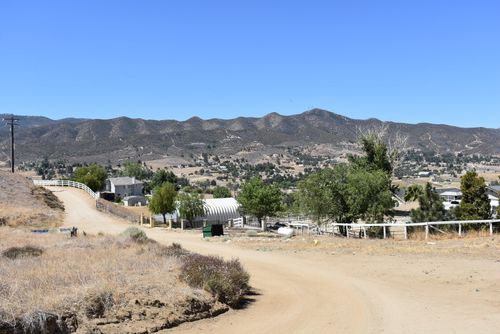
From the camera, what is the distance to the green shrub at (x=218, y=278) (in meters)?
13.9

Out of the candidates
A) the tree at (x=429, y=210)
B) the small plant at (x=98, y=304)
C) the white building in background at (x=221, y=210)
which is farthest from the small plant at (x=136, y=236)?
the white building in background at (x=221, y=210)

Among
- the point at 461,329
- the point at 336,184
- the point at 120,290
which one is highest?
the point at 336,184

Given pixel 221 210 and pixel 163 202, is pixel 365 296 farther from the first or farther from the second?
pixel 221 210

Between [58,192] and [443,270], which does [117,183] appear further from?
[443,270]

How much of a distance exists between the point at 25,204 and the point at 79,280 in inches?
1878

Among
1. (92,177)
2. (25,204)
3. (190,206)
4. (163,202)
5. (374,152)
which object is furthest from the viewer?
(92,177)

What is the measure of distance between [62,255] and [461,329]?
43.7 feet

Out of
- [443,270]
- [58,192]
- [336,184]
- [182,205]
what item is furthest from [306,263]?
[58,192]

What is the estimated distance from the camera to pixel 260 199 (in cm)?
4653

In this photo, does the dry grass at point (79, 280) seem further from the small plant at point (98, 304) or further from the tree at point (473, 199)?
the tree at point (473, 199)

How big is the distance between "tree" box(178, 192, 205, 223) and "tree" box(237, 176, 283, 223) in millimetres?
6757

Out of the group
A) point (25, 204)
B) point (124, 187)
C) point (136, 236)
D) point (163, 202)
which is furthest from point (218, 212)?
point (124, 187)

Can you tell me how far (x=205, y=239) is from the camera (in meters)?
31.8

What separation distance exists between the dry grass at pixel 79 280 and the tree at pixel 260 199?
2591cm
